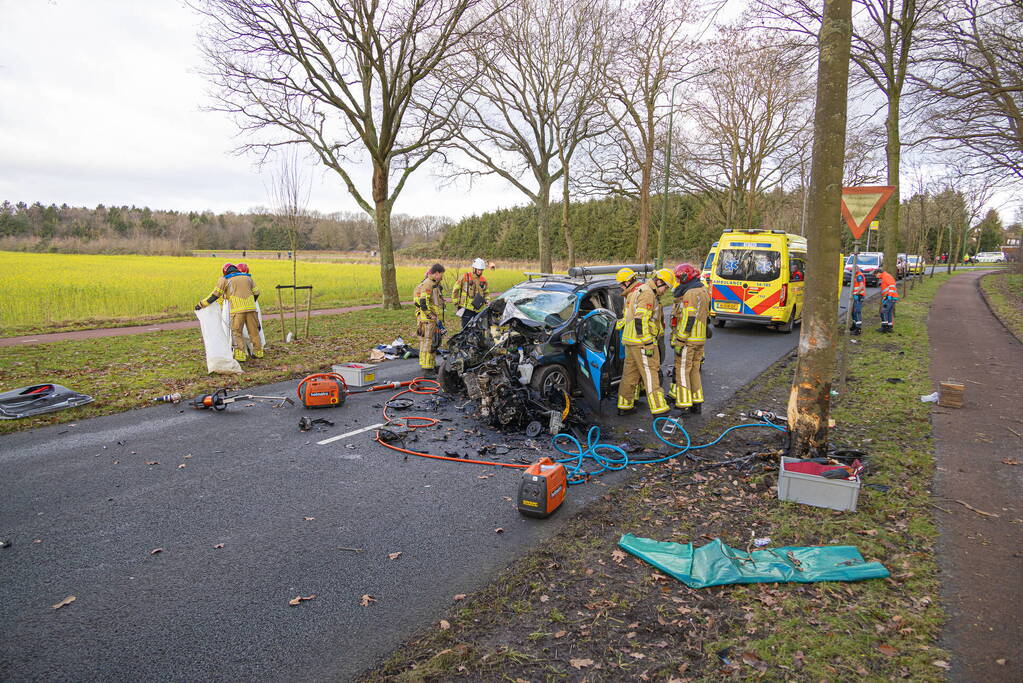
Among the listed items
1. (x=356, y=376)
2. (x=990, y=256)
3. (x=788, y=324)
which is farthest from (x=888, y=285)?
(x=990, y=256)

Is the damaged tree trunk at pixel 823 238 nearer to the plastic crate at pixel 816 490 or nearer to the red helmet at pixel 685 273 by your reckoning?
the plastic crate at pixel 816 490

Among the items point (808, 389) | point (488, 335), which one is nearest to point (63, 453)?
point (488, 335)

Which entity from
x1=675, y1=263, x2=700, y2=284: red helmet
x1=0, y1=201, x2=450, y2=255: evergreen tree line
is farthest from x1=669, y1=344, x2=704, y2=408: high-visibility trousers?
x1=0, y1=201, x2=450, y2=255: evergreen tree line

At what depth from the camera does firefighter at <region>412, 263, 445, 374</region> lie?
33.5 feet

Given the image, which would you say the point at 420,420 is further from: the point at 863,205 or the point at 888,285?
the point at 888,285

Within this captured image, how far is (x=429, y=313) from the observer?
10.2 meters

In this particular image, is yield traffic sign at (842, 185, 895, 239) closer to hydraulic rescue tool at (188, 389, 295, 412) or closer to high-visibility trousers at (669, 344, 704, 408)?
high-visibility trousers at (669, 344, 704, 408)

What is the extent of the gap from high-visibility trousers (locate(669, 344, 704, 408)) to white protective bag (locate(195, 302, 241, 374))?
737 centimetres

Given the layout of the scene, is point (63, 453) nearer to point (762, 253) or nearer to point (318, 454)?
point (318, 454)

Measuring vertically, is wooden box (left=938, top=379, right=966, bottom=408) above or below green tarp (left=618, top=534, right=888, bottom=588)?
above

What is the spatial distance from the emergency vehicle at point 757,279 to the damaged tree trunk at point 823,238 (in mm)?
9670

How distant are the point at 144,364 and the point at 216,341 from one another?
6.01 feet

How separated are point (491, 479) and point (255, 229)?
240ft

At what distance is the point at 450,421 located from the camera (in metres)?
7.52
